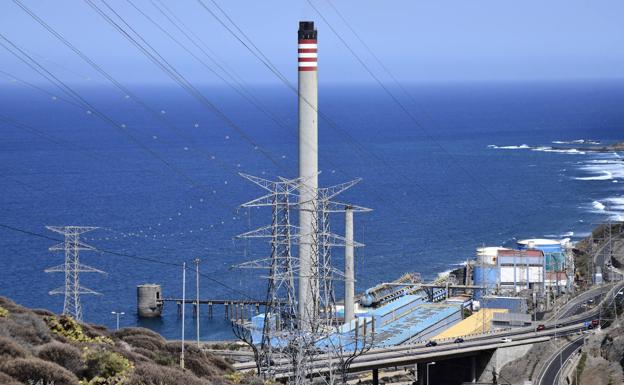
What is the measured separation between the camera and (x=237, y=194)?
78.9 meters

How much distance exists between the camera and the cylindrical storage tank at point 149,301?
46.9 m

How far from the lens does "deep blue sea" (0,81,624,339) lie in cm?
5384

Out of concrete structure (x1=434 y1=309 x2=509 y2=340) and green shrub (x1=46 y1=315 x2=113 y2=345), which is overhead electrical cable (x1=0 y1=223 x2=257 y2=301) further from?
green shrub (x1=46 y1=315 x2=113 y2=345)

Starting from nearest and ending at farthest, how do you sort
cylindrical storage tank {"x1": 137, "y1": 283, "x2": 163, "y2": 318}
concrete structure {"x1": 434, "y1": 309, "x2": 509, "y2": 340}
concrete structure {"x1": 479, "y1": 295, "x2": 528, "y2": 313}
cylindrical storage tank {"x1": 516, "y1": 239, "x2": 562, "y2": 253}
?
concrete structure {"x1": 434, "y1": 309, "x2": 509, "y2": 340}, concrete structure {"x1": 479, "y1": 295, "x2": 528, "y2": 313}, cylindrical storage tank {"x1": 137, "y1": 283, "x2": 163, "y2": 318}, cylindrical storage tank {"x1": 516, "y1": 239, "x2": 562, "y2": 253}

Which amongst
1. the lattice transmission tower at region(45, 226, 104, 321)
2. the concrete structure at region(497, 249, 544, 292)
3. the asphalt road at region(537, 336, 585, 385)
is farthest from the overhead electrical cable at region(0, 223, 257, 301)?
the asphalt road at region(537, 336, 585, 385)

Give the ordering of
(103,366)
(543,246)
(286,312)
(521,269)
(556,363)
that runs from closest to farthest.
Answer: (103,366) → (286,312) → (556,363) → (521,269) → (543,246)

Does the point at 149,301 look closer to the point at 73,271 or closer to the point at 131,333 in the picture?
the point at 73,271

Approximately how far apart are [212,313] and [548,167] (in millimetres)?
57725

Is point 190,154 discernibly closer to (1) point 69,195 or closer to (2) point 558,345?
(1) point 69,195

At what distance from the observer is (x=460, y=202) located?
80875mm

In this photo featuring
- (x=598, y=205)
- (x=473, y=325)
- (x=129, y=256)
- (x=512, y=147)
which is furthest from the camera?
(x=512, y=147)

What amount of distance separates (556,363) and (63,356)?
2217 centimetres

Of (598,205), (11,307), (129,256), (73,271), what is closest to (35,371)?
(11,307)

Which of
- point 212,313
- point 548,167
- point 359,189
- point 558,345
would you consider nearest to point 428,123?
point 548,167
